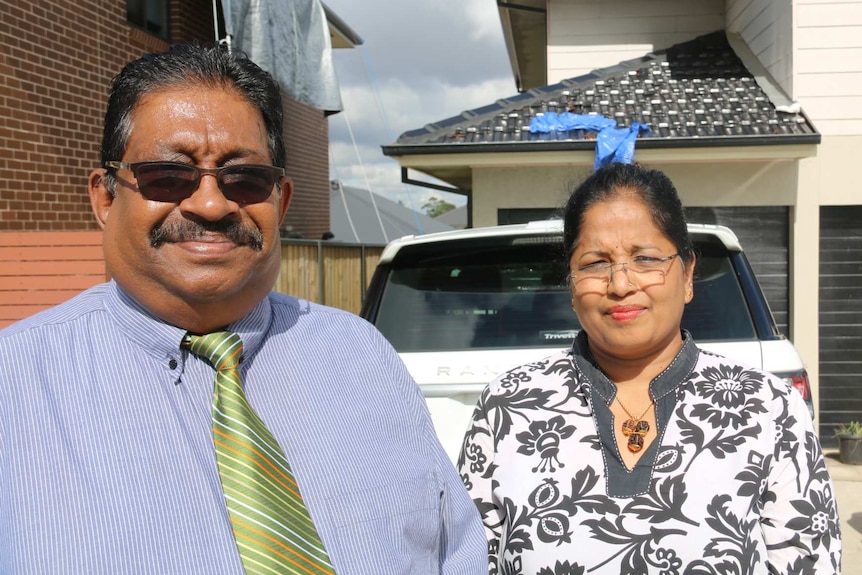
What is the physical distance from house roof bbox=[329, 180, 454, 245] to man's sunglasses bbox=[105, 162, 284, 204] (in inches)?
565

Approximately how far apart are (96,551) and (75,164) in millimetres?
7292

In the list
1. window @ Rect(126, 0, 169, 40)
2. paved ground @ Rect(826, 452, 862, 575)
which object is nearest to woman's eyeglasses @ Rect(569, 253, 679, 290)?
paved ground @ Rect(826, 452, 862, 575)

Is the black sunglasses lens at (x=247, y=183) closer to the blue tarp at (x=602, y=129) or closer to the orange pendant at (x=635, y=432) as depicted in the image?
the orange pendant at (x=635, y=432)

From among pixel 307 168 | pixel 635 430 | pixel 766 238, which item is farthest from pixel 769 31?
pixel 307 168

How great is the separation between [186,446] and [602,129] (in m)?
6.18

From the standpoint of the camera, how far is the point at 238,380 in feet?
5.13

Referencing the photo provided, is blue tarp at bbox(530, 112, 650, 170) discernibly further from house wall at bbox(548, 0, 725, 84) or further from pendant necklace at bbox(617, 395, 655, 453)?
pendant necklace at bbox(617, 395, 655, 453)

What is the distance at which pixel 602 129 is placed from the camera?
23.2 feet

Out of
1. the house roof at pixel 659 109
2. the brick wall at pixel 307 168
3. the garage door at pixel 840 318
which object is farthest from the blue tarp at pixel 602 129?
the brick wall at pixel 307 168

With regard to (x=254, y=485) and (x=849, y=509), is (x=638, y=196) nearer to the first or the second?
(x=254, y=485)

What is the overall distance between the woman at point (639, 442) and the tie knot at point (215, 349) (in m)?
0.78

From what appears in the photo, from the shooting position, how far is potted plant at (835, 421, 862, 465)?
716 centimetres

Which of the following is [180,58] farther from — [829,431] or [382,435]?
[829,431]

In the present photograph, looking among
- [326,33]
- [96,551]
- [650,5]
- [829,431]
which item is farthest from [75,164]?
[829,431]
